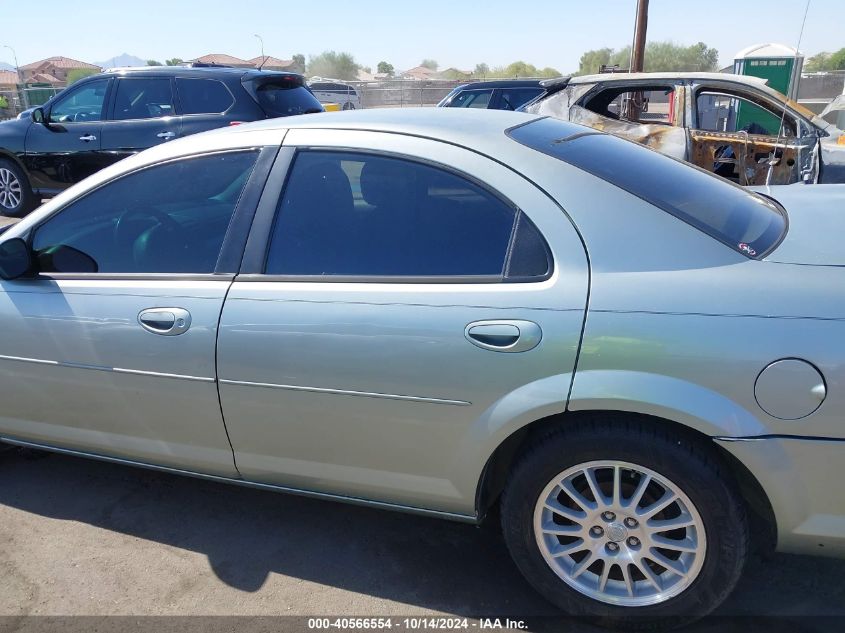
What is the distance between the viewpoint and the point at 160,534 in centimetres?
299

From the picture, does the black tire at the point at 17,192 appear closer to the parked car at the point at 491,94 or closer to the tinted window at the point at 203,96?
the tinted window at the point at 203,96

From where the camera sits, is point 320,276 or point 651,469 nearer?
point 651,469

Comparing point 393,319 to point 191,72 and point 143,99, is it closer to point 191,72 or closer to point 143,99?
point 191,72

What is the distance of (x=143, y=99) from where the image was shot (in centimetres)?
798

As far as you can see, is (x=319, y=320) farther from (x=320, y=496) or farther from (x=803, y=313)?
(x=803, y=313)

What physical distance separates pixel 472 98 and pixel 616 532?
38.8 feet

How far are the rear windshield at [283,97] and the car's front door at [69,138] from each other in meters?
1.88

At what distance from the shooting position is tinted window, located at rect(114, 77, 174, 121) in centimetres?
787

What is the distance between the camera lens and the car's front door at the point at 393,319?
7.15 ft

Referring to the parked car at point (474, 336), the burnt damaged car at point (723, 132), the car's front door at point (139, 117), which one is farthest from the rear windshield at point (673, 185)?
the car's front door at point (139, 117)

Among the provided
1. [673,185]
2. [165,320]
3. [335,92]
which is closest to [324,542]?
[165,320]

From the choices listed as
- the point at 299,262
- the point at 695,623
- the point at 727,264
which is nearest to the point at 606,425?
the point at 727,264

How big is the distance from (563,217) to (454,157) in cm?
44

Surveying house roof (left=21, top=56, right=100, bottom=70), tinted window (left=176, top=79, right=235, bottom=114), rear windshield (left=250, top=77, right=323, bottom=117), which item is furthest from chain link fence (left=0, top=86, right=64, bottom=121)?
house roof (left=21, top=56, right=100, bottom=70)
